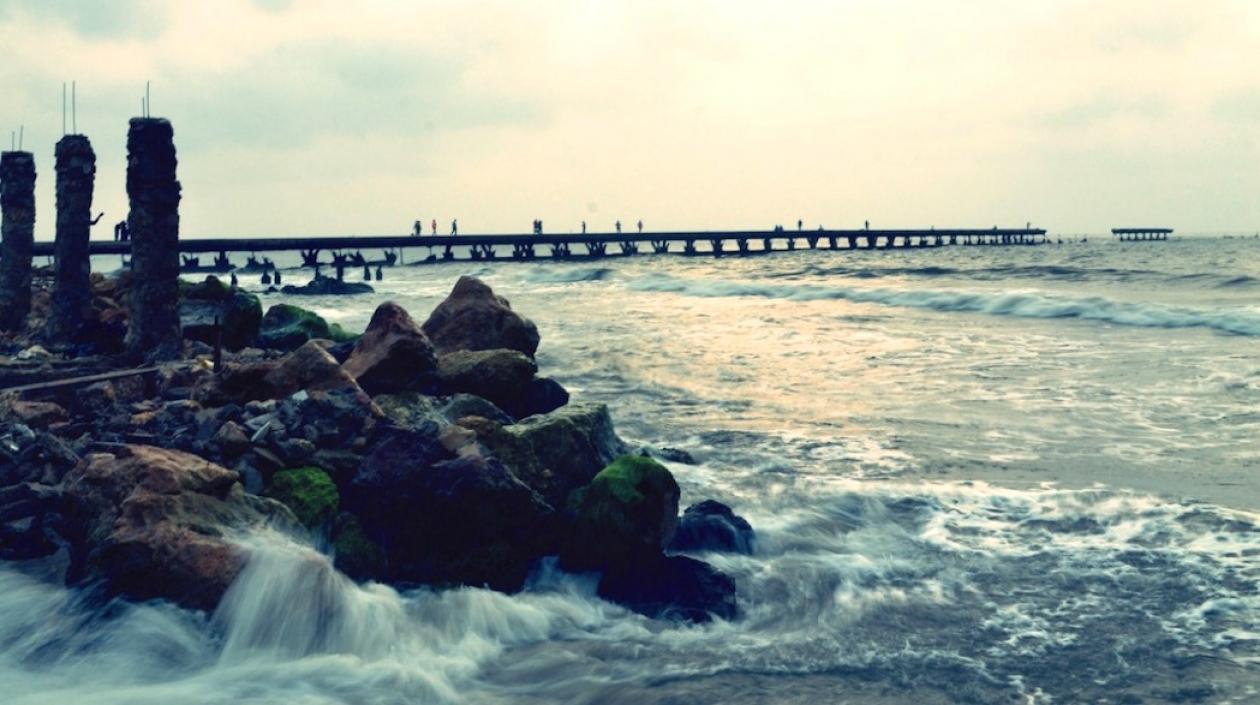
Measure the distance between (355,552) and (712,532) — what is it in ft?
9.30

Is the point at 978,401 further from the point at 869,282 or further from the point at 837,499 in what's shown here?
the point at 869,282

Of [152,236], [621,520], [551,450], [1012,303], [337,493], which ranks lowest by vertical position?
[621,520]

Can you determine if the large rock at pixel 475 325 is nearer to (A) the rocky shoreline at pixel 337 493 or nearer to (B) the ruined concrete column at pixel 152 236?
(B) the ruined concrete column at pixel 152 236

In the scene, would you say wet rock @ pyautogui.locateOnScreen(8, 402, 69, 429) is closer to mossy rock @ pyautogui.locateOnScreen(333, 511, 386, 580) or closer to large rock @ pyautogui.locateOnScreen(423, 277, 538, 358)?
mossy rock @ pyautogui.locateOnScreen(333, 511, 386, 580)

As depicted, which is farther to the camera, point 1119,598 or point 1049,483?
point 1049,483

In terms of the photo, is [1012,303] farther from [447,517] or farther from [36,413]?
[36,413]

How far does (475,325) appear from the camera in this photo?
44.4 ft

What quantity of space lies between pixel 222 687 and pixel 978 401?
441 inches

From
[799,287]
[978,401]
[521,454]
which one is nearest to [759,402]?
[978,401]

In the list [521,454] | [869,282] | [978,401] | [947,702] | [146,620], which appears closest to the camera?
[947,702]

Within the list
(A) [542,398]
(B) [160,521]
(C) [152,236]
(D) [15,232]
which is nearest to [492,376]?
(A) [542,398]

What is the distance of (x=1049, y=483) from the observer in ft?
32.8

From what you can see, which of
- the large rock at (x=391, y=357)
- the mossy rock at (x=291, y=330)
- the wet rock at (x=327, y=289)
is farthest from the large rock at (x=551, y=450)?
the wet rock at (x=327, y=289)

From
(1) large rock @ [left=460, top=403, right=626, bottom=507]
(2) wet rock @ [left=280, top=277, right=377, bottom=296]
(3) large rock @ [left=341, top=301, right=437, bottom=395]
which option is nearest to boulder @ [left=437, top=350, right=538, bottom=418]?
(3) large rock @ [left=341, top=301, right=437, bottom=395]
